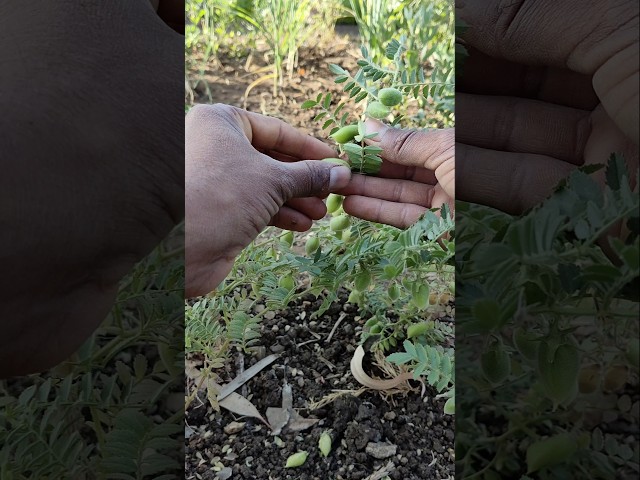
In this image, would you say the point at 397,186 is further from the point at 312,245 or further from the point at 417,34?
the point at 417,34

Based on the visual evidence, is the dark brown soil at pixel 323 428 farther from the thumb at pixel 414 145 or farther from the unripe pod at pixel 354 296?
the thumb at pixel 414 145

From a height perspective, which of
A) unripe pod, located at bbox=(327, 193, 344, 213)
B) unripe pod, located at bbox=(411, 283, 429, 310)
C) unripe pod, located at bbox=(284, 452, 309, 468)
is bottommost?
unripe pod, located at bbox=(284, 452, 309, 468)

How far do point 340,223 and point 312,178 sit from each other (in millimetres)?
87

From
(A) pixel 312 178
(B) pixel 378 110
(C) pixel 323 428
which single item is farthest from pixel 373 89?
(C) pixel 323 428

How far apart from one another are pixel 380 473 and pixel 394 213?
257 millimetres

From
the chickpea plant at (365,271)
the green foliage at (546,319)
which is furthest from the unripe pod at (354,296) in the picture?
the green foliage at (546,319)

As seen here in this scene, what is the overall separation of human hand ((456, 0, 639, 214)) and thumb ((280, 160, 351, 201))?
189mm

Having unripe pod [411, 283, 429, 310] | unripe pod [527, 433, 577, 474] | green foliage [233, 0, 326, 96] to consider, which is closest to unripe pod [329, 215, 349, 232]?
unripe pod [411, 283, 429, 310]

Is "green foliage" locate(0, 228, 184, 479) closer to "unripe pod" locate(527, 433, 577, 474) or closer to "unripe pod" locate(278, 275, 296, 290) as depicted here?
"unripe pod" locate(278, 275, 296, 290)

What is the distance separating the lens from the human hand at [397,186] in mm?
606

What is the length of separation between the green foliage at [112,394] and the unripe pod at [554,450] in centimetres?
30

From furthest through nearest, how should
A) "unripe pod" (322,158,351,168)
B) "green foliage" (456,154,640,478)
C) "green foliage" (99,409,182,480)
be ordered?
"unripe pod" (322,158,351,168) → "green foliage" (99,409,182,480) → "green foliage" (456,154,640,478)

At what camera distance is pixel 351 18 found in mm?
686

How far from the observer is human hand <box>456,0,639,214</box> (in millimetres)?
387
